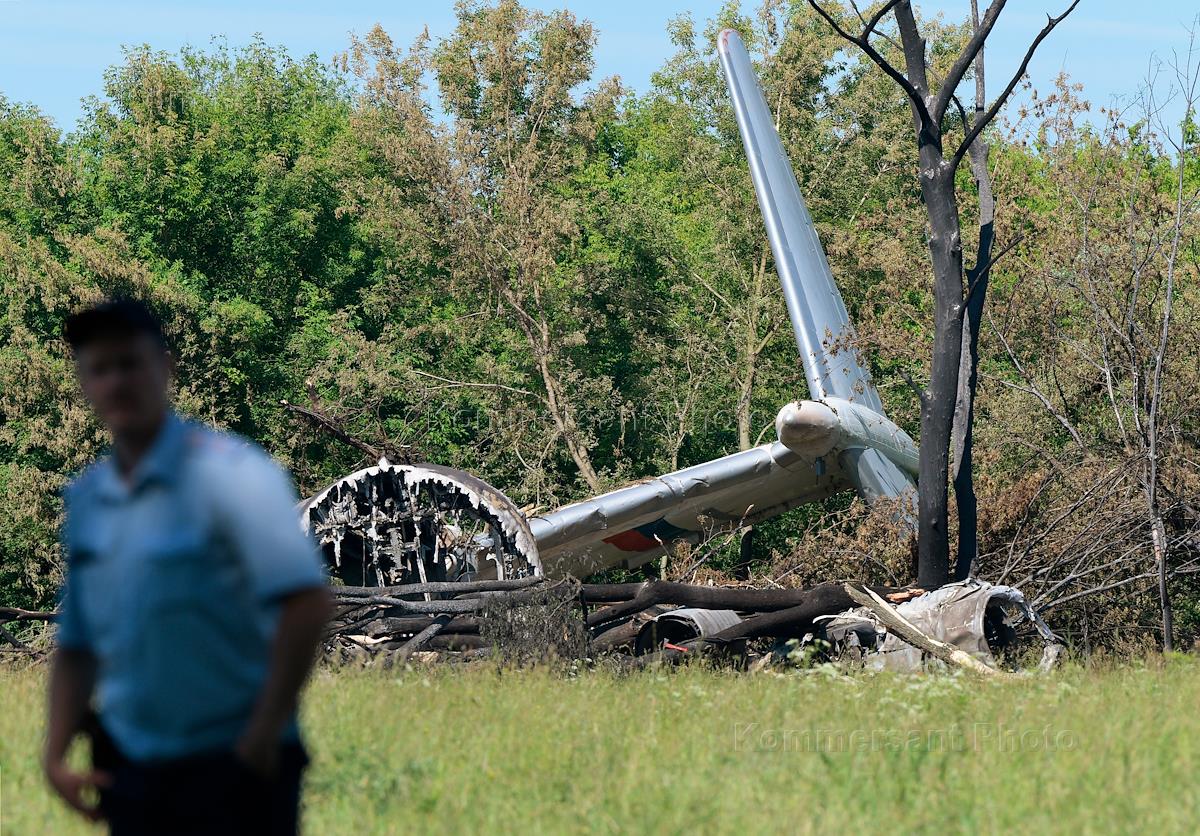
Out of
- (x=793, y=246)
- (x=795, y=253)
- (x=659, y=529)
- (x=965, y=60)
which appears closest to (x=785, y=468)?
(x=659, y=529)

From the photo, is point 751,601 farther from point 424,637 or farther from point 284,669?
point 284,669

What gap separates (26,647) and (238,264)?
25.1 meters

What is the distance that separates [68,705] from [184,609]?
1.73 feet

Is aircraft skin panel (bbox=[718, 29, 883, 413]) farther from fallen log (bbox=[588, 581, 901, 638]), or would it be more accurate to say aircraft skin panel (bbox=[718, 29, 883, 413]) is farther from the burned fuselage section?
fallen log (bbox=[588, 581, 901, 638])

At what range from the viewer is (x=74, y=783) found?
9.34 ft

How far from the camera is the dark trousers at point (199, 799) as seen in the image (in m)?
2.67

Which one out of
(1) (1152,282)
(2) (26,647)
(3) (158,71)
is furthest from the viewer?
(3) (158,71)

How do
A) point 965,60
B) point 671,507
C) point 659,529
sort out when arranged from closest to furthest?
1. point 965,60
2. point 671,507
3. point 659,529

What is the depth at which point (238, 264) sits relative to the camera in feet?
125

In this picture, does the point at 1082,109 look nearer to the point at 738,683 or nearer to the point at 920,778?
the point at 738,683

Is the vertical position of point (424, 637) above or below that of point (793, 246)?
below

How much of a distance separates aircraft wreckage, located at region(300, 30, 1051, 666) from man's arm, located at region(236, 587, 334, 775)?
32.7 ft

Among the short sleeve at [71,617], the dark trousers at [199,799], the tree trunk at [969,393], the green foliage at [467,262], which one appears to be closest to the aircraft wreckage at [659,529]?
the tree trunk at [969,393]

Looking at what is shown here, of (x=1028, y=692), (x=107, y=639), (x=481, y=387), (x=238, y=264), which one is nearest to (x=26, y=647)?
(x=1028, y=692)
